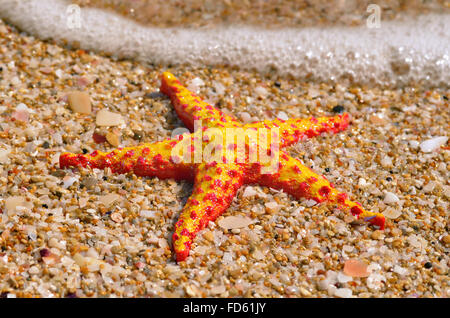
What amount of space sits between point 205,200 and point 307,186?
711mm

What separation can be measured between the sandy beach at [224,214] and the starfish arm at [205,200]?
103 millimetres

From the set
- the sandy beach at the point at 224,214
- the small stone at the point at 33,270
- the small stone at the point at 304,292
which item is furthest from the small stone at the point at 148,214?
the small stone at the point at 304,292

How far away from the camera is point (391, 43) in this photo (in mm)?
5297

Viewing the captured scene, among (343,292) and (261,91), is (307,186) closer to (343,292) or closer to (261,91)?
(343,292)

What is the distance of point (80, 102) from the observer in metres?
4.29

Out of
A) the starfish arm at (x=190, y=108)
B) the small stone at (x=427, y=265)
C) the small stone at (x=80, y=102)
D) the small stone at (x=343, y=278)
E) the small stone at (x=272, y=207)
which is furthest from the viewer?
the small stone at (x=80, y=102)

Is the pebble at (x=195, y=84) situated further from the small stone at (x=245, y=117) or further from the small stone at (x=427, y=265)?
the small stone at (x=427, y=265)

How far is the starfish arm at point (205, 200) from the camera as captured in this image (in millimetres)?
3166

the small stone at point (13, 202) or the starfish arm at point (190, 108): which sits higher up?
the starfish arm at point (190, 108)

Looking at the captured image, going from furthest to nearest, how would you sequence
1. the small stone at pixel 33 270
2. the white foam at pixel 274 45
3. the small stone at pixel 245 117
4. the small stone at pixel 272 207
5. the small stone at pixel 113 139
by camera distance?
the white foam at pixel 274 45 < the small stone at pixel 245 117 < the small stone at pixel 113 139 < the small stone at pixel 272 207 < the small stone at pixel 33 270

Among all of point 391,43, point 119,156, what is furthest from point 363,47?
point 119,156
